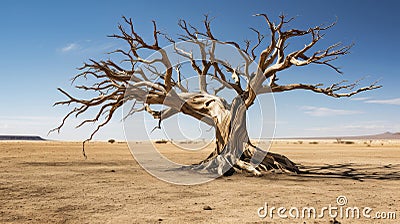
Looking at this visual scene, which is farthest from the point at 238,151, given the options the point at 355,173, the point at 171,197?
the point at 171,197

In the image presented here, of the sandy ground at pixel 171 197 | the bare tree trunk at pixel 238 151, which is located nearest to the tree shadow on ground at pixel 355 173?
the sandy ground at pixel 171 197

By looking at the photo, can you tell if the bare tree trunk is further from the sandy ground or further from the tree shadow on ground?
the sandy ground

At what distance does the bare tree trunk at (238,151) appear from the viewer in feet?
43.9

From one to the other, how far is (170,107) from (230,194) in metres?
7.10

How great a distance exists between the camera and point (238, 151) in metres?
13.7

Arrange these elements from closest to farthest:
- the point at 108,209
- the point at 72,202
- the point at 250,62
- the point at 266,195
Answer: the point at 108,209 → the point at 72,202 → the point at 266,195 → the point at 250,62

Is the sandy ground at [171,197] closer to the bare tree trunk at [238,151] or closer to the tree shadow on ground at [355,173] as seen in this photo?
the tree shadow on ground at [355,173]

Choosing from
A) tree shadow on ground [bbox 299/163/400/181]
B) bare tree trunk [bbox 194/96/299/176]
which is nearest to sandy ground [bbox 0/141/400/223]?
tree shadow on ground [bbox 299/163/400/181]

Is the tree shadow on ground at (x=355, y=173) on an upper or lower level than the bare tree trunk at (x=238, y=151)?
lower

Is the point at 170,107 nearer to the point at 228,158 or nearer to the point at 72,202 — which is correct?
the point at 228,158

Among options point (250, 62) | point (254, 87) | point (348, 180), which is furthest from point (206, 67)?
point (348, 180)

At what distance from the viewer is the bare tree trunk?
13383 mm

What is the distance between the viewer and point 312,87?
13.8 metres

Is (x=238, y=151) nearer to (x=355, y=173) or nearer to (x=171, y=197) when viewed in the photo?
(x=355, y=173)
